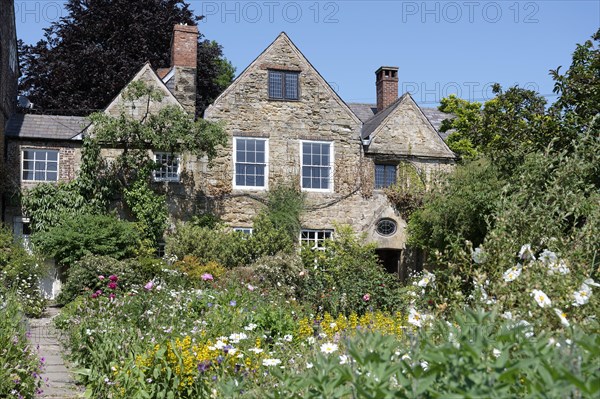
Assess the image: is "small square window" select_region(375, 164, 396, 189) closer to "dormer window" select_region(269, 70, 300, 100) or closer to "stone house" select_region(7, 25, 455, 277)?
"stone house" select_region(7, 25, 455, 277)

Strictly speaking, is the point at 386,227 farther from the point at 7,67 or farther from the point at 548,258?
the point at 548,258

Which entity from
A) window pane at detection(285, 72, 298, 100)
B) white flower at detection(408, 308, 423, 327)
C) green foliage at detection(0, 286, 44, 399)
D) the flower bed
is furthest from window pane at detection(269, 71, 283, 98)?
white flower at detection(408, 308, 423, 327)

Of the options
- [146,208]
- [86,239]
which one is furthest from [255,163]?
[86,239]

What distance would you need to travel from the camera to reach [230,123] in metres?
22.3

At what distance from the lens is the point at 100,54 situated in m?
30.1

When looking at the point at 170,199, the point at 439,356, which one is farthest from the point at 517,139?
the point at 439,356

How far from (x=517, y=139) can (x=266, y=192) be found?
841 cm

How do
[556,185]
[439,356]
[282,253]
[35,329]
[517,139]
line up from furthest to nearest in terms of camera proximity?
[282,253] < [517,139] < [35,329] < [556,185] < [439,356]

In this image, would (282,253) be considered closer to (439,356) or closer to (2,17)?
(2,17)

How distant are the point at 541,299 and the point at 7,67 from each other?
21.5 m

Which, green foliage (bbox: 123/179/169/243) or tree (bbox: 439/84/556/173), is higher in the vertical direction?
tree (bbox: 439/84/556/173)

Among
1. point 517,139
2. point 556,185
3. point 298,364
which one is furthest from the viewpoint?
point 517,139

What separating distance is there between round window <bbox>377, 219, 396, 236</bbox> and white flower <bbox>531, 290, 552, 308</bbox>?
58.9 feet

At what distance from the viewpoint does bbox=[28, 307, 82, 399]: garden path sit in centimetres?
805
